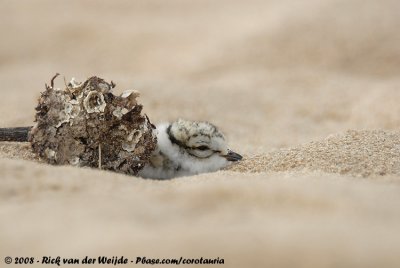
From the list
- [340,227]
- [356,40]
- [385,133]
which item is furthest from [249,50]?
[340,227]

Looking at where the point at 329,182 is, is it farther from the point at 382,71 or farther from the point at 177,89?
the point at 382,71

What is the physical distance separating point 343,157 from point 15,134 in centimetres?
206

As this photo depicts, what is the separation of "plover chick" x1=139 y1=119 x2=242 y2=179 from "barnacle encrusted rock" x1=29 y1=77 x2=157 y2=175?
0.21 metres

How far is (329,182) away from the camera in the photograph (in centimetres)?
312

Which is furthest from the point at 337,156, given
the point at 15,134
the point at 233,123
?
the point at 233,123

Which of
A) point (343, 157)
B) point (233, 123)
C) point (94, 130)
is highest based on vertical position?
point (233, 123)

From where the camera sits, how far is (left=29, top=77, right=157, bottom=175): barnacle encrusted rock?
372 cm

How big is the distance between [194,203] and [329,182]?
741 millimetres

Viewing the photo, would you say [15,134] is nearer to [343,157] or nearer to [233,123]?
[343,157]

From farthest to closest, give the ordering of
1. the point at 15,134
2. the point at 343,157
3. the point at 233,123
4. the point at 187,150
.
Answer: the point at 233,123
the point at 15,134
the point at 187,150
the point at 343,157

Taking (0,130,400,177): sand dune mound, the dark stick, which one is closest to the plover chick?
(0,130,400,177): sand dune mound

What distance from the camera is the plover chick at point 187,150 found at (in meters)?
4.00

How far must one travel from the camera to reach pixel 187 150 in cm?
406

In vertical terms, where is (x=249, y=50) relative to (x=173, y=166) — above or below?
above
